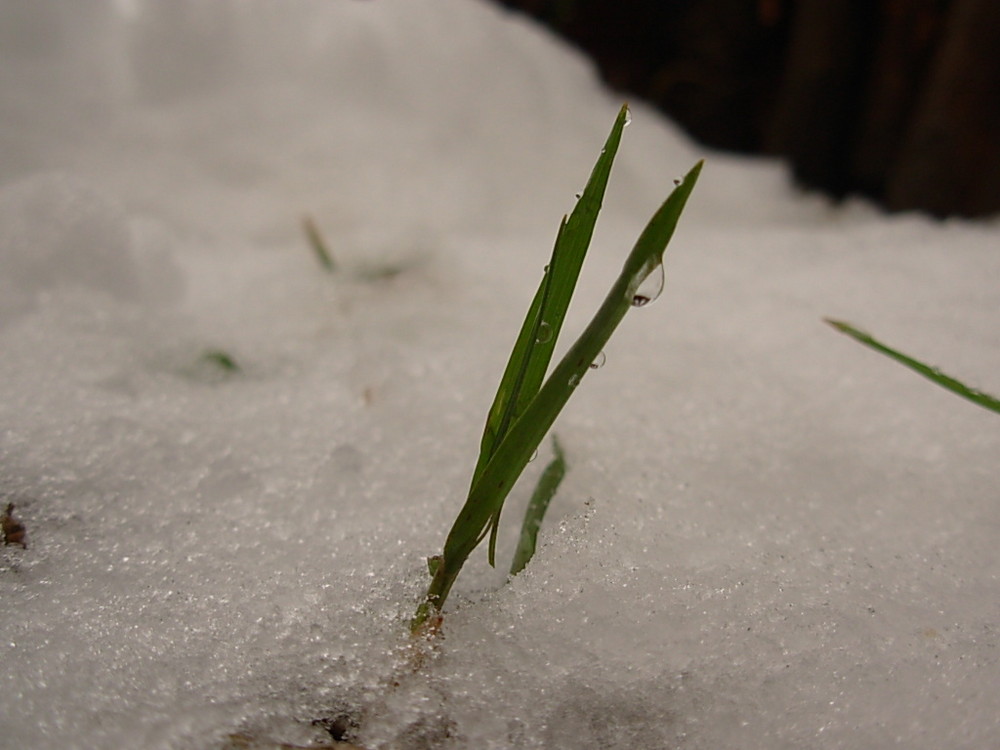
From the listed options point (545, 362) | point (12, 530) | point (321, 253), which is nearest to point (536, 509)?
point (545, 362)

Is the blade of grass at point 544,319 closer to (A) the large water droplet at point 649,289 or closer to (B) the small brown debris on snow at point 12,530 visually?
(A) the large water droplet at point 649,289

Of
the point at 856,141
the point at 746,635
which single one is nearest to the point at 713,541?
the point at 746,635

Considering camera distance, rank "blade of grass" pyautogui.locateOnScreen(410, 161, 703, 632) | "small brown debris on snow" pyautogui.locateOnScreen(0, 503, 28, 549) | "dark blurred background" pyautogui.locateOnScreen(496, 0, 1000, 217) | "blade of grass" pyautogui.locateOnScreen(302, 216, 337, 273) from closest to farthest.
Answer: "blade of grass" pyautogui.locateOnScreen(410, 161, 703, 632), "small brown debris on snow" pyautogui.locateOnScreen(0, 503, 28, 549), "blade of grass" pyautogui.locateOnScreen(302, 216, 337, 273), "dark blurred background" pyautogui.locateOnScreen(496, 0, 1000, 217)

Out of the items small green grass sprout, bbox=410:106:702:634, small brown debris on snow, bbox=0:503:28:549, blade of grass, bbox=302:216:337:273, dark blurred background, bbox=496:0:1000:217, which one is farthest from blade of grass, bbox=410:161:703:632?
dark blurred background, bbox=496:0:1000:217

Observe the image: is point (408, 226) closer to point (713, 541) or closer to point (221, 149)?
point (221, 149)

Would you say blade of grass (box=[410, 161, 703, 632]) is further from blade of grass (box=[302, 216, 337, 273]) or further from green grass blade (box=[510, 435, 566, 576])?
blade of grass (box=[302, 216, 337, 273])

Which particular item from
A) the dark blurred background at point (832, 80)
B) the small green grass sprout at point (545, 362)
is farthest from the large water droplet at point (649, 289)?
the dark blurred background at point (832, 80)
